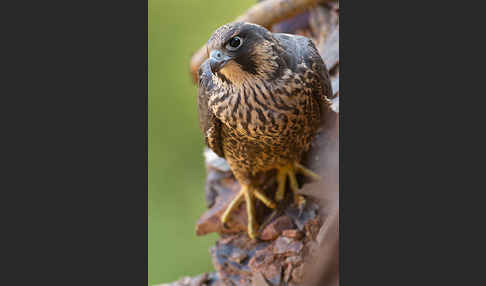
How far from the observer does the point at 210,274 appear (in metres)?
2.27

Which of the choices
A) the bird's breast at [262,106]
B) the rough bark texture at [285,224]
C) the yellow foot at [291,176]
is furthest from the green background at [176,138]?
the yellow foot at [291,176]

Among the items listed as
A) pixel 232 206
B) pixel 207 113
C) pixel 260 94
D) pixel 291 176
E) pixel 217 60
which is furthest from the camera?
pixel 232 206

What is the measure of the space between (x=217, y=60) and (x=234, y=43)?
90 mm

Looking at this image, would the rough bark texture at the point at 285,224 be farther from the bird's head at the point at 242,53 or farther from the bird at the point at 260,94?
the bird's head at the point at 242,53

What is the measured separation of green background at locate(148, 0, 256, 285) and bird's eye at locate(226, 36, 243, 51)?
0.12 m

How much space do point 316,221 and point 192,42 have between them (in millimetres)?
849

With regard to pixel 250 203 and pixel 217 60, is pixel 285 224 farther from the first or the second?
pixel 217 60

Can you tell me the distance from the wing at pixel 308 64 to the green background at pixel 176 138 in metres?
0.26

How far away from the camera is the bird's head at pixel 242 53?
146 cm

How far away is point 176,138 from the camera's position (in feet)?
6.41

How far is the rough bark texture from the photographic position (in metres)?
1.56

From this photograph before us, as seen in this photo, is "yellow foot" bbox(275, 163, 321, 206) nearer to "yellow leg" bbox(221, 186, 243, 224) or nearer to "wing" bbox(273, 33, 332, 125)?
"yellow leg" bbox(221, 186, 243, 224)

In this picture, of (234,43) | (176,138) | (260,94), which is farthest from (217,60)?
(176,138)

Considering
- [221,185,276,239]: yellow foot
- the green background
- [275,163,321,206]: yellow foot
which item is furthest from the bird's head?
[221,185,276,239]: yellow foot
